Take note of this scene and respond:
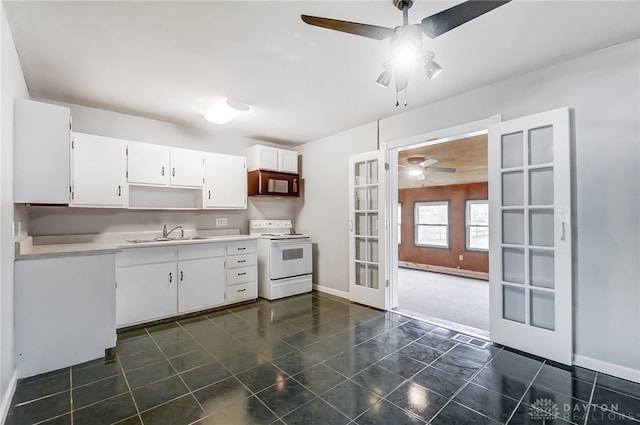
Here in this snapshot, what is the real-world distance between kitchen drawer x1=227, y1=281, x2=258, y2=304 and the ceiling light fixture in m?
2.14

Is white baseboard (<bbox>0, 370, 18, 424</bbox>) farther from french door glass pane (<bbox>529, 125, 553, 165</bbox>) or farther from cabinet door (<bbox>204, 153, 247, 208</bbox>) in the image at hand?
french door glass pane (<bbox>529, 125, 553, 165</bbox>)

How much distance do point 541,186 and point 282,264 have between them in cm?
315

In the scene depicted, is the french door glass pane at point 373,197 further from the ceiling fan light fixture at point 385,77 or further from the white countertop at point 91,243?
the ceiling fan light fixture at point 385,77

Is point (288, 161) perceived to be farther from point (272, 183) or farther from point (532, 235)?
point (532, 235)

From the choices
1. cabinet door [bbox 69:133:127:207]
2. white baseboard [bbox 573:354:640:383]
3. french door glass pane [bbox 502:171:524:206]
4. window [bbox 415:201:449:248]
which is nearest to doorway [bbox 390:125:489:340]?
window [bbox 415:201:449:248]

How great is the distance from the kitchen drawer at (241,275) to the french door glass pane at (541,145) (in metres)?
3.41

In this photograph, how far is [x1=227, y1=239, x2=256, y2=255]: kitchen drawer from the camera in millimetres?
3869

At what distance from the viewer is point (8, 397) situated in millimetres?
1873

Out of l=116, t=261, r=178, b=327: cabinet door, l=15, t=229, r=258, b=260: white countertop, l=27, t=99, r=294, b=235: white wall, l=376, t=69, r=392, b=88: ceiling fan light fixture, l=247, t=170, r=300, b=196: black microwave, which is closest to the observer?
l=376, t=69, r=392, b=88: ceiling fan light fixture

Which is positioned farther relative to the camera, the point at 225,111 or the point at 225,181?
the point at 225,181

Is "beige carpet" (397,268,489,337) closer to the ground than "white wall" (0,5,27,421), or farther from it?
closer to the ground

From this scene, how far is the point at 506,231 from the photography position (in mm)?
2752

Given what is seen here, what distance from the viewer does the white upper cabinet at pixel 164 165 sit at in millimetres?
3443

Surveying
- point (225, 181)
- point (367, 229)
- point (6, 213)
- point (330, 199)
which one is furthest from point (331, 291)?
point (6, 213)
